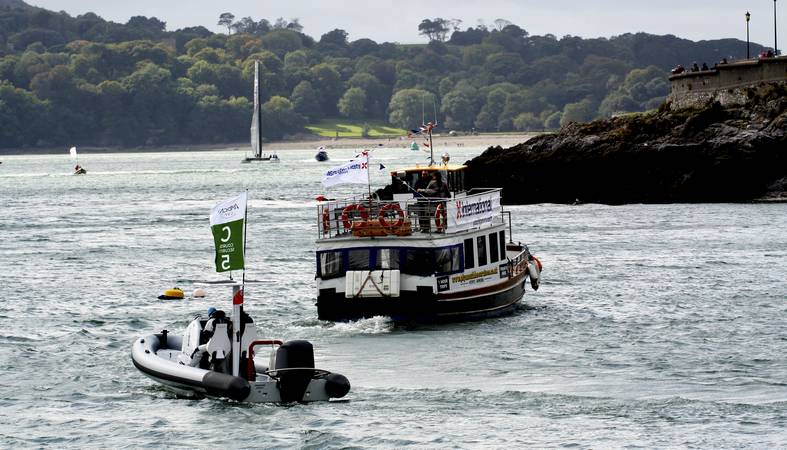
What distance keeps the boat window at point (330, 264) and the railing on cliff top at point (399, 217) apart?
64 centimetres

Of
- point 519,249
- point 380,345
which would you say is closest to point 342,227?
point 380,345

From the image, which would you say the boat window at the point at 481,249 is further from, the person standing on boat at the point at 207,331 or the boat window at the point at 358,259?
the person standing on boat at the point at 207,331

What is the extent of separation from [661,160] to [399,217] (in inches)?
2044

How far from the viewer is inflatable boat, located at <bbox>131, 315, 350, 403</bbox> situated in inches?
1154

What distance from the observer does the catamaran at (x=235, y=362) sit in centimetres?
2908

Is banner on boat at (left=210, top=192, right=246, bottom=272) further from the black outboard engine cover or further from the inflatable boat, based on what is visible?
the black outboard engine cover

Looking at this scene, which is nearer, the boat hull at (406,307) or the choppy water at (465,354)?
the choppy water at (465,354)

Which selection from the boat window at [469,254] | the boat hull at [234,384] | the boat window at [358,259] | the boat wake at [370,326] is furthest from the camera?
the boat window at [469,254]

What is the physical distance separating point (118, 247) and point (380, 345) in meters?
36.4

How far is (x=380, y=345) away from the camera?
36.4 meters

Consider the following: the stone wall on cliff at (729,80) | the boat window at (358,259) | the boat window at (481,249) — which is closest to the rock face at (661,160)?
the stone wall on cliff at (729,80)

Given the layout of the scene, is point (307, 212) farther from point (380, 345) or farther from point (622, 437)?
point (622, 437)

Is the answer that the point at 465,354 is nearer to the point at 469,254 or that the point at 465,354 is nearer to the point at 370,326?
the point at 370,326

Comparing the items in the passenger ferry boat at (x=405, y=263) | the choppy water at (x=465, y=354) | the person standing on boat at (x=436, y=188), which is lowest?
the choppy water at (x=465, y=354)
